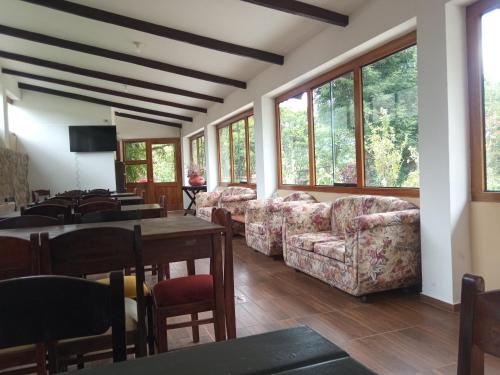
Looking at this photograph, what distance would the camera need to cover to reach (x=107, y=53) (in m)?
6.15

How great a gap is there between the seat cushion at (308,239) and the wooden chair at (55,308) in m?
3.02

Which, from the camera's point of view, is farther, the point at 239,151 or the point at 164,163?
the point at 164,163

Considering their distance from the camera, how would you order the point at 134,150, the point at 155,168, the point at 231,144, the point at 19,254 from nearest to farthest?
the point at 19,254
the point at 231,144
the point at 134,150
the point at 155,168

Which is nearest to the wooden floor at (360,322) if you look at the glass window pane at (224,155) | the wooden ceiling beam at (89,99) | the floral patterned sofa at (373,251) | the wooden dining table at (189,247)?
the floral patterned sofa at (373,251)

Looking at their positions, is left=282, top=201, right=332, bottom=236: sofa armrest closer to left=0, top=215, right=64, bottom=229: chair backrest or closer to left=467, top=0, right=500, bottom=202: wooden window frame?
left=467, top=0, right=500, bottom=202: wooden window frame

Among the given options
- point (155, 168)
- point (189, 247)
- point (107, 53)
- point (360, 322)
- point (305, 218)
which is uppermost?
point (107, 53)

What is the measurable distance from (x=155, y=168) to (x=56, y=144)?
3.21m

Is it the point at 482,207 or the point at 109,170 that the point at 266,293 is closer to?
the point at 482,207

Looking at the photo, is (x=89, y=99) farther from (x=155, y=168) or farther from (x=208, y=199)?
(x=208, y=199)

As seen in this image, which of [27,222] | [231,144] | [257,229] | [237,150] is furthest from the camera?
[231,144]

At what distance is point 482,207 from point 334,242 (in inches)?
49.3

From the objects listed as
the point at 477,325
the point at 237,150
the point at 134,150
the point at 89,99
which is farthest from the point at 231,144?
the point at 477,325

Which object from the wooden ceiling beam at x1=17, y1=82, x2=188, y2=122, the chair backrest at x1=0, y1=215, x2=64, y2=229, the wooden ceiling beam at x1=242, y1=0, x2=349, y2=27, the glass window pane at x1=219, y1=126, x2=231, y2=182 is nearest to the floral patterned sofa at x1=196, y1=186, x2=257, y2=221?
the glass window pane at x1=219, y1=126, x2=231, y2=182

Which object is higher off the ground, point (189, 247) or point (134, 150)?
point (134, 150)
